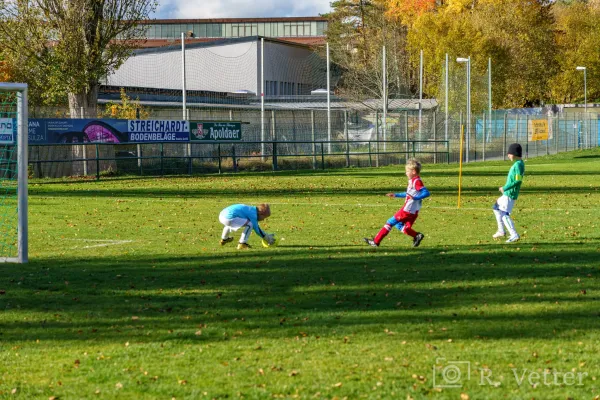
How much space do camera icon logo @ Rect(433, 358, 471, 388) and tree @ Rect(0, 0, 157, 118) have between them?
3273 centimetres

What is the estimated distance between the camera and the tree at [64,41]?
38125 millimetres

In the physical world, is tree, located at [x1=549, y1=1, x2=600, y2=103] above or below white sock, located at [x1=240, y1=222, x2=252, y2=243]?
above

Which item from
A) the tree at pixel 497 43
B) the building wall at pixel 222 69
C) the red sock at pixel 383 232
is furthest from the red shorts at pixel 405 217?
the tree at pixel 497 43

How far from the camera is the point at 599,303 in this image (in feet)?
29.3

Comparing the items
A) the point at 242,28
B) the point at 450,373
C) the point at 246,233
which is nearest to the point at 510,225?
the point at 246,233

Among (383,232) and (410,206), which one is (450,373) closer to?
(383,232)

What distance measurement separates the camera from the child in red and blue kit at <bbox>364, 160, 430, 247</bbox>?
43.5 ft

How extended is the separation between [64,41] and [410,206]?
28.1 m

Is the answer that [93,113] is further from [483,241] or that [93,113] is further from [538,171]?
[483,241]

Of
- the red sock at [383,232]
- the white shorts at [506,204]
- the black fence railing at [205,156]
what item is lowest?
the red sock at [383,232]

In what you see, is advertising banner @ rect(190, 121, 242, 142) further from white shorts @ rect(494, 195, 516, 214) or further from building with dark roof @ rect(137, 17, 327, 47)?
building with dark roof @ rect(137, 17, 327, 47)

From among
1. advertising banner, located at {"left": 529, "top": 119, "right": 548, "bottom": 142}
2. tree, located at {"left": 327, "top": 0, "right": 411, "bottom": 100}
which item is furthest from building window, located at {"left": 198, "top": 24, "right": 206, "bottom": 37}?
advertising banner, located at {"left": 529, "top": 119, "right": 548, "bottom": 142}

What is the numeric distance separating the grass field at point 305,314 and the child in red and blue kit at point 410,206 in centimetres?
31

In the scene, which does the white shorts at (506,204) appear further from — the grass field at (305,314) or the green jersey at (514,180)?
the grass field at (305,314)
